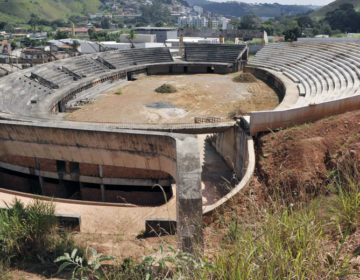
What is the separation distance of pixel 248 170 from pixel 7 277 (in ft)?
34.3

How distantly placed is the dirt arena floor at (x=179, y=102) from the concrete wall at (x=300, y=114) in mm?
7591

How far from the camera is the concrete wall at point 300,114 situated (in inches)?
610

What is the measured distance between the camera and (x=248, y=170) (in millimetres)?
14156

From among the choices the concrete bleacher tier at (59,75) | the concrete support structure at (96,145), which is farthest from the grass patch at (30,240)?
the concrete bleacher tier at (59,75)

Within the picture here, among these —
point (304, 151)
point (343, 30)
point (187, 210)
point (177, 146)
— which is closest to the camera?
point (187, 210)

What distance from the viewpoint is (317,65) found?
31.6 metres

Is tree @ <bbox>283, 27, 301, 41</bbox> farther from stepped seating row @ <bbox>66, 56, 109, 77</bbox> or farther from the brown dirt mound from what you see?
the brown dirt mound

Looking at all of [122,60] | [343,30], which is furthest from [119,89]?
[343,30]

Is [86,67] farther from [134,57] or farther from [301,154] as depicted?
[301,154]

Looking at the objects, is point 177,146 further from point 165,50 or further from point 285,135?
point 165,50

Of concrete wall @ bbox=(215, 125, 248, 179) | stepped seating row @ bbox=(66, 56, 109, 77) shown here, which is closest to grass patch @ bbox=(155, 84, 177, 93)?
stepped seating row @ bbox=(66, 56, 109, 77)

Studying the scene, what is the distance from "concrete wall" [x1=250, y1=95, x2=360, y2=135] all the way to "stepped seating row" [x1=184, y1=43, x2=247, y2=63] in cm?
3062

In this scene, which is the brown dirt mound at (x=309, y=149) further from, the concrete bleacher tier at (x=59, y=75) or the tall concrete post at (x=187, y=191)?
the concrete bleacher tier at (x=59, y=75)

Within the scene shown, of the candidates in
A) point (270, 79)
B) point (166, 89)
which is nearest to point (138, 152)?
point (166, 89)
